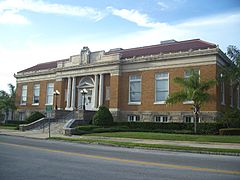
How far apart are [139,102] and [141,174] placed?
28.0 meters

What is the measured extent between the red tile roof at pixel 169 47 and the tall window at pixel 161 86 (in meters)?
3.31

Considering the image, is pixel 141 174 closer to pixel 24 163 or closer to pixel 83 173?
pixel 83 173

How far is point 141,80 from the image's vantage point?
36938 millimetres

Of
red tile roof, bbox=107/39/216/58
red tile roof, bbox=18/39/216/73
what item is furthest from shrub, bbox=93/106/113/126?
red tile roof, bbox=107/39/216/58

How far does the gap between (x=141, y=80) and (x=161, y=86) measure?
2816 millimetres

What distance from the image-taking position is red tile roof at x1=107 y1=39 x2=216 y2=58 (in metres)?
35.2

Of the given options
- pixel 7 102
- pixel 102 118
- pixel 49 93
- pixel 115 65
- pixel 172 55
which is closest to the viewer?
pixel 102 118

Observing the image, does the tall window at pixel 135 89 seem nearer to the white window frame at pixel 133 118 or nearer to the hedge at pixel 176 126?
the white window frame at pixel 133 118

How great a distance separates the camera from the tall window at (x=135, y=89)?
122ft

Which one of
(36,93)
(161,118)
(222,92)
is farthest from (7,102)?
(222,92)

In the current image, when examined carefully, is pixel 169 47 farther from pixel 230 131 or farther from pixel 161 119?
pixel 230 131

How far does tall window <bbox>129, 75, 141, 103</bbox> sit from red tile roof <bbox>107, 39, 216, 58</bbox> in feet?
11.4

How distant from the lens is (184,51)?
1329 inches

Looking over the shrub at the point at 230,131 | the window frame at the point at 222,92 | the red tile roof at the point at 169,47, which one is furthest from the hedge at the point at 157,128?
the red tile roof at the point at 169,47
